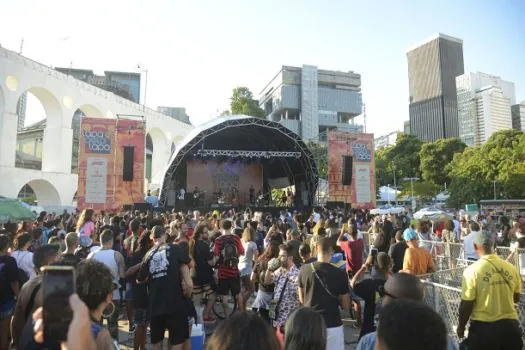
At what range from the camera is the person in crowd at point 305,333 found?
6.24 ft

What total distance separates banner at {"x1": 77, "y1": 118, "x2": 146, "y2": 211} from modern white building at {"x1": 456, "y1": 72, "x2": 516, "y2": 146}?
10401 centimetres

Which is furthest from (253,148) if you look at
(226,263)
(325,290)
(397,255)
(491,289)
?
(491,289)

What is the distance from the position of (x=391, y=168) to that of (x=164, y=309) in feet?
185

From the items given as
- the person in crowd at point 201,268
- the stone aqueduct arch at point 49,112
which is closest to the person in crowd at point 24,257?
the person in crowd at point 201,268

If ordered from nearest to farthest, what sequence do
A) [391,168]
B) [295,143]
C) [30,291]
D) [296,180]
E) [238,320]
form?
1. [238,320]
2. [30,291]
3. [295,143]
4. [296,180]
5. [391,168]

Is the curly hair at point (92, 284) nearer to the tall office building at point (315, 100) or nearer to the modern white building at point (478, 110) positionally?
the tall office building at point (315, 100)

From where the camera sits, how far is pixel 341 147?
71.6 ft

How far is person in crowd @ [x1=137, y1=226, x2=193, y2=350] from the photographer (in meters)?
3.90

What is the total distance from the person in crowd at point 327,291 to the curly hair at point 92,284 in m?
1.90

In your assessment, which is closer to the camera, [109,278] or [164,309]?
[109,278]

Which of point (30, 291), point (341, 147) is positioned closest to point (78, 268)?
point (30, 291)

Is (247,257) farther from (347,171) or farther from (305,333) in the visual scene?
(347,171)

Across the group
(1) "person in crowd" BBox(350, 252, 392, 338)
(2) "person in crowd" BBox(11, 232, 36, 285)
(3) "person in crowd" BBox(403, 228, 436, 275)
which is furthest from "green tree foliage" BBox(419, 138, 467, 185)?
(2) "person in crowd" BBox(11, 232, 36, 285)

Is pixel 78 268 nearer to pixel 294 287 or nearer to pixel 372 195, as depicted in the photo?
pixel 294 287
